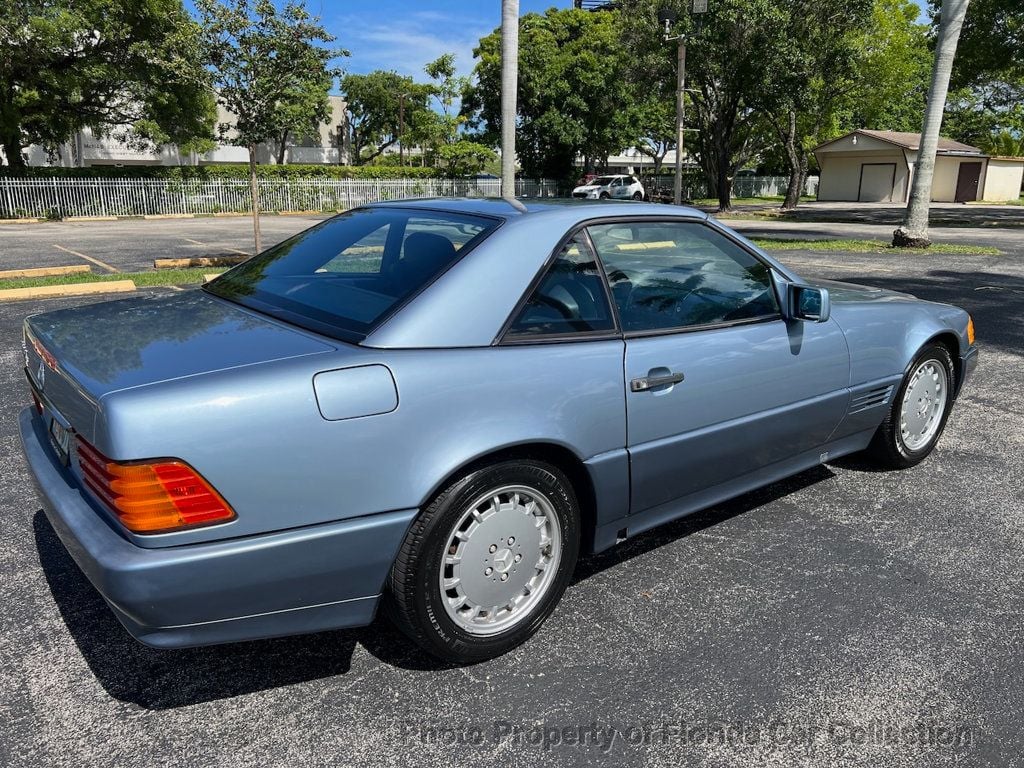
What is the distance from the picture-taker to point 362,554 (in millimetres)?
2285

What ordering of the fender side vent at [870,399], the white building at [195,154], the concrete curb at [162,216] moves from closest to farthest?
1. the fender side vent at [870,399]
2. the concrete curb at [162,216]
3. the white building at [195,154]

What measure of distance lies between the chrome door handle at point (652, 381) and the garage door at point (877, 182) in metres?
48.9

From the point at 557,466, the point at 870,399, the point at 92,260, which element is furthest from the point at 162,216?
the point at 557,466

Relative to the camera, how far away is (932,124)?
47.2 feet

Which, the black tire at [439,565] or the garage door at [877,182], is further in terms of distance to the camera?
the garage door at [877,182]

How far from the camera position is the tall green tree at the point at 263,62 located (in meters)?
11.4

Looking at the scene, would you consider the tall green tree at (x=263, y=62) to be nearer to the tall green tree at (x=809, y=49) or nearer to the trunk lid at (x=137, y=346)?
the trunk lid at (x=137, y=346)

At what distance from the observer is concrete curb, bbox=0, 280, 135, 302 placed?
9.07 meters

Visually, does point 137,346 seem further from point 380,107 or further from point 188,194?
point 380,107

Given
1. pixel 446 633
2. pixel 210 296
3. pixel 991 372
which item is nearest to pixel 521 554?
pixel 446 633

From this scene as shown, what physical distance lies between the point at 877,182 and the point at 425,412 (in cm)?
5059

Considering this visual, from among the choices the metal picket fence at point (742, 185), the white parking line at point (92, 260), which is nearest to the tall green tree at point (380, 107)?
the metal picket fence at point (742, 185)

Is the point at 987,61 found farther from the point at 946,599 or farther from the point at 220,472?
the point at 220,472

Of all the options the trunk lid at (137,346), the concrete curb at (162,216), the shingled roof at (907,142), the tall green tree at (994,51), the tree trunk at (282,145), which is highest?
the tall green tree at (994,51)
